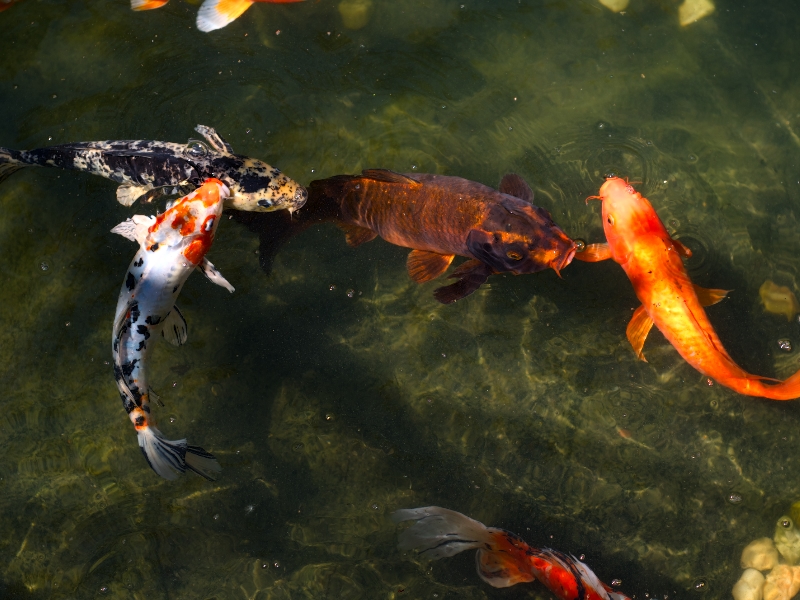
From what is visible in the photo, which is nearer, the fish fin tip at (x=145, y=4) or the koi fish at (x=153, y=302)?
the koi fish at (x=153, y=302)

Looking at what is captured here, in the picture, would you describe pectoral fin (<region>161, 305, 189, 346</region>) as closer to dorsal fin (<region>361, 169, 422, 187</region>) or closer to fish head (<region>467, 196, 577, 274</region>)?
dorsal fin (<region>361, 169, 422, 187</region>)

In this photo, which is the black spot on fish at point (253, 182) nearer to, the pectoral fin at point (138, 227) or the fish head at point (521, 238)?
the pectoral fin at point (138, 227)

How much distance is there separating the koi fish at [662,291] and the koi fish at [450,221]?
2.52 ft

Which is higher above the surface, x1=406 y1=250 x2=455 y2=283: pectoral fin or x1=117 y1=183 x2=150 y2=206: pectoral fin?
x1=117 y1=183 x2=150 y2=206: pectoral fin

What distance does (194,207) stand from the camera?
4.09 m

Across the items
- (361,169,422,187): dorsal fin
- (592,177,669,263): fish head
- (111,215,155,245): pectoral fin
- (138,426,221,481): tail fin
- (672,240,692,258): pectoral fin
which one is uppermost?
(361,169,422,187): dorsal fin

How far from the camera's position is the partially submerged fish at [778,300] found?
17.2ft

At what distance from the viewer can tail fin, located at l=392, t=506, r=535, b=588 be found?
475 cm

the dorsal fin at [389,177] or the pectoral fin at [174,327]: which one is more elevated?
the dorsal fin at [389,177]

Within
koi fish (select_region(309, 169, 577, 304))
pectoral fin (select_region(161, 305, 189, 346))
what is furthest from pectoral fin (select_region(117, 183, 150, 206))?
koi fish (select_region(309, 169, 577, 304))

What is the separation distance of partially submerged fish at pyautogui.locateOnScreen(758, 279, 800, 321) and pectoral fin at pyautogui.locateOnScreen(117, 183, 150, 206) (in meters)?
5.07

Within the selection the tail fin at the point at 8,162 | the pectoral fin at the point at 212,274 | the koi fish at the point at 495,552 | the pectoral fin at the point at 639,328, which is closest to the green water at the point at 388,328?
the koi fish at the point at 495,552

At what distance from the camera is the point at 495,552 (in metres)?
4.79

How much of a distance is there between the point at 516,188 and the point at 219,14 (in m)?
3.12
